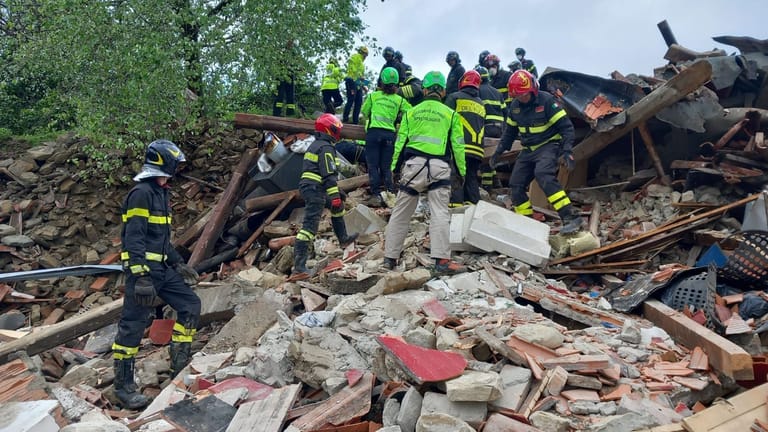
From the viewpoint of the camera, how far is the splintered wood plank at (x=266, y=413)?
3.29 metres

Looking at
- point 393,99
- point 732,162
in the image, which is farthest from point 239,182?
point 732,162

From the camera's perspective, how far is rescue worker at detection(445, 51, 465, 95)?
30.4 ft

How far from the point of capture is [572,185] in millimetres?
8188

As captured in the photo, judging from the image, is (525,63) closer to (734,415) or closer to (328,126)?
(328,126)

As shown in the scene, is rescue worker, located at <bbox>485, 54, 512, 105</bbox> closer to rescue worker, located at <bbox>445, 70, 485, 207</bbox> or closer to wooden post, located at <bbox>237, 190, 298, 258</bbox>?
rescue worker, located at <bbox>445, 70, 485, 207</bbox>

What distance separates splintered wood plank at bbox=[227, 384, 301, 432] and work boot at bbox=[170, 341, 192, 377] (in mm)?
1656

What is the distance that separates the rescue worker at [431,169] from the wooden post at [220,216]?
132 inches

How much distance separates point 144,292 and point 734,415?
13.8 feet

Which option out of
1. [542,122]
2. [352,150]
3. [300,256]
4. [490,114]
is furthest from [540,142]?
[352,150]

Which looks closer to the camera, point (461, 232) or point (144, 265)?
point (144, 265)

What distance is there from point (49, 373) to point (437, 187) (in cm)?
417

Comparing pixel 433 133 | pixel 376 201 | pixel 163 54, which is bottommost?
pixel 376 201

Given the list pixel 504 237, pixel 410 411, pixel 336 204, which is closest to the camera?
pixel 410 411

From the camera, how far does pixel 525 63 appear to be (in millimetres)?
10305
